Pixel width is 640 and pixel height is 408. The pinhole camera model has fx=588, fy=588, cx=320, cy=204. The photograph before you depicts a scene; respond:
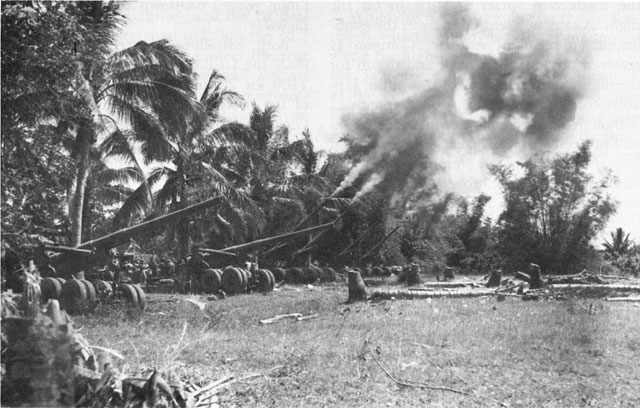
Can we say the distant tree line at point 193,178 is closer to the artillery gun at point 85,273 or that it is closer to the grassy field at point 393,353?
the artillery gun at point 85,273

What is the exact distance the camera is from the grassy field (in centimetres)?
603

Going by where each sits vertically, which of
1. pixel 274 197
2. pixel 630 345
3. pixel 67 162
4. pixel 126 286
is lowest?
pixel 630 345

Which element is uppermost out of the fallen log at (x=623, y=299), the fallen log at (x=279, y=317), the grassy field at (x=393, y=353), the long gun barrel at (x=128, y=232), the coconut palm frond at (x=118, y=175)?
the coconut palm frond at (x=118, y=175)

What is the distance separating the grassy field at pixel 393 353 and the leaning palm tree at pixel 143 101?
11.6 ft

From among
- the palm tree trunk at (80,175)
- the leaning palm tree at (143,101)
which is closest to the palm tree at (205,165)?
the leaning palm tree at (143,101)

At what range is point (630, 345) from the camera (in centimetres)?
888

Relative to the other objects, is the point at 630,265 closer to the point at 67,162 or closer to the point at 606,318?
the point at 606,318

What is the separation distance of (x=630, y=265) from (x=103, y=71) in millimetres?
31579

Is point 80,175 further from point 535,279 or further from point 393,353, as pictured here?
point 535,279

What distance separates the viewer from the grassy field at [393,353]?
6031mm

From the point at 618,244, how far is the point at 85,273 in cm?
4065

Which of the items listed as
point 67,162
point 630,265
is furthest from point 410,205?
point 67,162

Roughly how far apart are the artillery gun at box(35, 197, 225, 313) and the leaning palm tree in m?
0.66

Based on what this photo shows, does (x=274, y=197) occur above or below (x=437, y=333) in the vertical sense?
above
